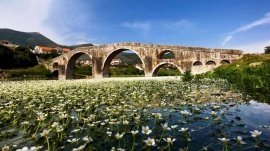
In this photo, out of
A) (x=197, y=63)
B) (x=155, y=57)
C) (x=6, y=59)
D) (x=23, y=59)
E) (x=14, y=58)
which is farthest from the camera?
(x=23, y=59)

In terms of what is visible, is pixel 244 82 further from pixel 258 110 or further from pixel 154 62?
pixel 154 62

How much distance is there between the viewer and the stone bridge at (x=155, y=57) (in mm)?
35500

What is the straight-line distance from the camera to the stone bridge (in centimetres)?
3550

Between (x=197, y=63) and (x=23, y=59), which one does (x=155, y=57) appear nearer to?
(x=197, y=63)

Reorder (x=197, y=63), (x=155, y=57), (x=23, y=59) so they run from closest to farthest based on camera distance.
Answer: (x=197, y=63)
(x=155, y=57)
(x=23, y=59)

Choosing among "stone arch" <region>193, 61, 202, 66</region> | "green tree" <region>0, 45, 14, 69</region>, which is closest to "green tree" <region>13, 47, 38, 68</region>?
"green tree" <region>0, 45, 14, 69</region>

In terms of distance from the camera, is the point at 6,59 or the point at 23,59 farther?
the point at 23,59

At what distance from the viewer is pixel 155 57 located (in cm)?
4200

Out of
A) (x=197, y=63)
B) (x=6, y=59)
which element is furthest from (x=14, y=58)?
(x=197, y=63)

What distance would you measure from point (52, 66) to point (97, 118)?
5667 cm

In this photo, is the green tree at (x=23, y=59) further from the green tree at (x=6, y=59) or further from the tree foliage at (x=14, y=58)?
the green tree at (x=6, y=59)

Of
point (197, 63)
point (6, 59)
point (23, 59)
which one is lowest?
point (197, 63)

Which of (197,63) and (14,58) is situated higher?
(14,58)

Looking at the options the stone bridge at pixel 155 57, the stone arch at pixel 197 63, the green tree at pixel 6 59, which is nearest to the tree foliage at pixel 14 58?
the green tree at pixel 6 59
